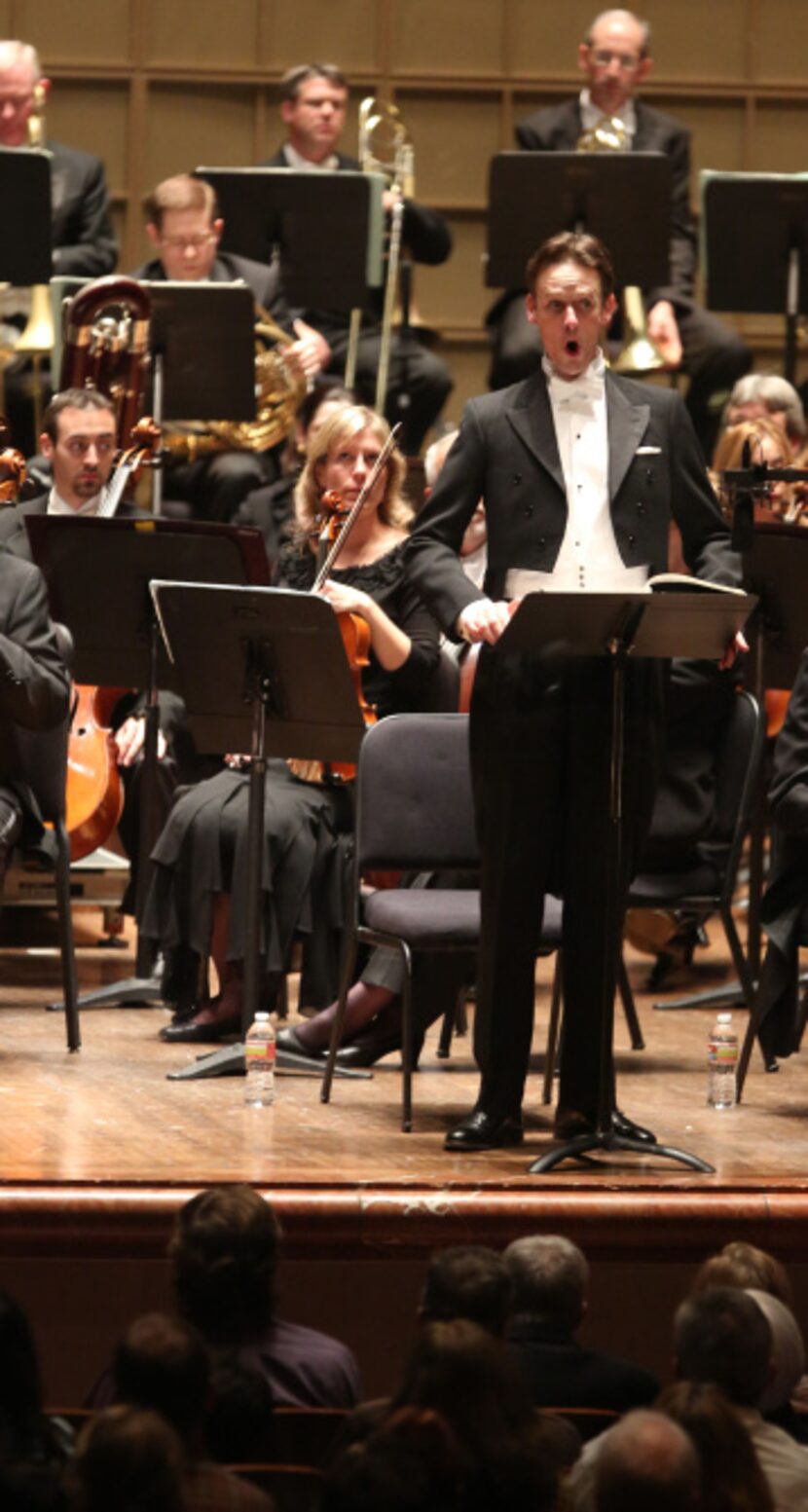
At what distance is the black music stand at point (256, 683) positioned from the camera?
478 centimetres

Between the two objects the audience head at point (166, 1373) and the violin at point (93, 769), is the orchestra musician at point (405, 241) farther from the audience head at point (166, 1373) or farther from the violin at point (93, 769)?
the audience head at point (166, 1373)

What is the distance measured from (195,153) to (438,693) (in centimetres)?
455

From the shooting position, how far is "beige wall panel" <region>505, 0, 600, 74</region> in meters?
9.48

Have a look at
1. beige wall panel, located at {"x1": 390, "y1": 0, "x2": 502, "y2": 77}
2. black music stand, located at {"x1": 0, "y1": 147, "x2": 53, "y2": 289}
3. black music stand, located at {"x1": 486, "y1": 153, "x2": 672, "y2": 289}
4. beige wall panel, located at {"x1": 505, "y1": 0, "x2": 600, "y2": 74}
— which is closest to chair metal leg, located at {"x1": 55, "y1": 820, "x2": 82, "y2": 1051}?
black music stand, located at {"x1": 0, "y1": 147, "x2": 53, "y2": 289}

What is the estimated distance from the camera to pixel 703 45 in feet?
31.3

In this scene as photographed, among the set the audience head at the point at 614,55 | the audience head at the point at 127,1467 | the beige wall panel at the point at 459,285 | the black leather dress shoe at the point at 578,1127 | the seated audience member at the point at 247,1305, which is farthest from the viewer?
the beige wall panel at the point at 459,285

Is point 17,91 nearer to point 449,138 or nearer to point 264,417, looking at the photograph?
point 264,417

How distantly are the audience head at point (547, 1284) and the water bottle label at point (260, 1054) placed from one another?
1443 millimetres

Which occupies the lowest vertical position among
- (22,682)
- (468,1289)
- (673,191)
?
(468,1289)

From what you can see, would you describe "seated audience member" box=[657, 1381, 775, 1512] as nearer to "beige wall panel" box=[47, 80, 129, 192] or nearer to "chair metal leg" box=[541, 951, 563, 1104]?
"chair metal leg" box=[541, 951, 563, 1104]

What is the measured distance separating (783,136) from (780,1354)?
7.08 m

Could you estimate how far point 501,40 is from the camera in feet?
31.2

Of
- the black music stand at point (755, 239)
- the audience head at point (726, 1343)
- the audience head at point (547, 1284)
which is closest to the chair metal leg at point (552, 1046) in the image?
the audience head at point (547, 1284)

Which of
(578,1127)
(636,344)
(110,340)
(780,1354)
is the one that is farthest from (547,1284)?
(636,344)
